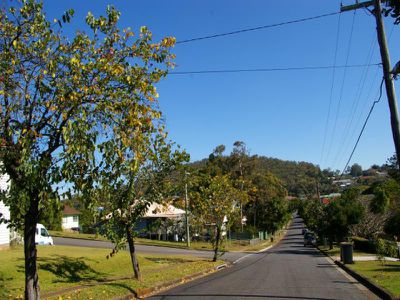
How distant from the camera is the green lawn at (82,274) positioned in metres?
13.9

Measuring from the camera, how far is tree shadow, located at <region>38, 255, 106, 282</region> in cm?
1738

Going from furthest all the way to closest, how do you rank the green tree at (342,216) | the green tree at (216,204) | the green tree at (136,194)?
the green tree at (342,216), the green tree at (216,204), the green tree at (136,194)

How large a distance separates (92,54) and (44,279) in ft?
30.1

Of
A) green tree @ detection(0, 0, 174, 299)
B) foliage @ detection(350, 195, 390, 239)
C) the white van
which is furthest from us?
foliage @ detection(350, 195, 390, 239)

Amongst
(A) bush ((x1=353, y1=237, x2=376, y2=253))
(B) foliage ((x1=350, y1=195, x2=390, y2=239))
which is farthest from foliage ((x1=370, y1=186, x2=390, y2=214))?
(A) bush ((x1=353, y1=237, x2=376, y2=253))

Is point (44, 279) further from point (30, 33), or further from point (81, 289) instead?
point (30, 33)

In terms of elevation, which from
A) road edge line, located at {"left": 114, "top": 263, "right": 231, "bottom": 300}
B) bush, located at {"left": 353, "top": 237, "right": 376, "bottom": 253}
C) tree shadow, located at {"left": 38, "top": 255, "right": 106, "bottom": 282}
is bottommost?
bush, located at {"left": 353, "top": 237, "right": 376, "bottom": 253}

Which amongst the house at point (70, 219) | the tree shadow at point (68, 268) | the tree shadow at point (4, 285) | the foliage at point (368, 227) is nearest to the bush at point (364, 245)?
the foliage at point (368, 227)

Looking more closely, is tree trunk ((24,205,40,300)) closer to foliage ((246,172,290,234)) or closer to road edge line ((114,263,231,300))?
road edge line ((114,263,231,300))

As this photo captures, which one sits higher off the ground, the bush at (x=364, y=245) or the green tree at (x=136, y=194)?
the green tree at (x=136, y=194)

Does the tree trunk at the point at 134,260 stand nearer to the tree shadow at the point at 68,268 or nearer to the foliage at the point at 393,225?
the tree shadow at the point at 68,268

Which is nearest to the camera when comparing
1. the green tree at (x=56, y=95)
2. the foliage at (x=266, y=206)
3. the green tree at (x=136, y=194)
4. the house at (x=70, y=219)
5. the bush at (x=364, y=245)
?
the green tree at (x=56, y=95)

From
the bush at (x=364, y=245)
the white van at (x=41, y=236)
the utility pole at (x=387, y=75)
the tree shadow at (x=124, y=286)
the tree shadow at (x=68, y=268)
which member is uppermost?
the utility pole at (x=387, y=75)

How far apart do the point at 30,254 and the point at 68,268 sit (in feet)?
28.1
